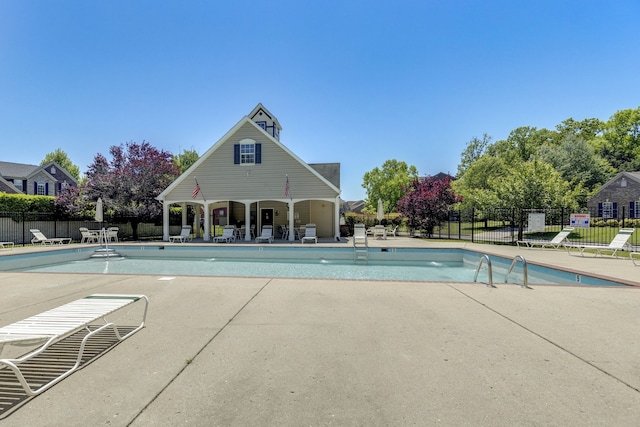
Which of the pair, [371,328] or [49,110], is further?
[49,110]

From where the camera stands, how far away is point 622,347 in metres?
3.52

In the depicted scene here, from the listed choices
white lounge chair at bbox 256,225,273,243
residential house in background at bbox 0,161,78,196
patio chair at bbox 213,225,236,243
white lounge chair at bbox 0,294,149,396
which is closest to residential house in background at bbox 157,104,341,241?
patio chair at bbox 213,225,236,243

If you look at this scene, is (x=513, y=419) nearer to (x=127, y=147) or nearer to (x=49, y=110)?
(x=127, y=147)

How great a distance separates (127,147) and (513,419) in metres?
24.7

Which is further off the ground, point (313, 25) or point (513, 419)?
point (313, 25)

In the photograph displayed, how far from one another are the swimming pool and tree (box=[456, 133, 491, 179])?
50.9 meters

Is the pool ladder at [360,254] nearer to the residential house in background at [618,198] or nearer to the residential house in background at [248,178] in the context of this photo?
the residential house in background at [248,178]

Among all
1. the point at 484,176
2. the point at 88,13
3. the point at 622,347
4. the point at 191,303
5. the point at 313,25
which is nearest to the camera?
the point at 622,347

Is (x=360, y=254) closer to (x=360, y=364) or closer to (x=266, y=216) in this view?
(x=266, y=216)

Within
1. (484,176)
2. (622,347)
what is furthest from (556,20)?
(484,176)

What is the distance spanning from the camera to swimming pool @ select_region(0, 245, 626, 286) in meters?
9.97

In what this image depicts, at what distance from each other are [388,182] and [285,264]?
126 feet

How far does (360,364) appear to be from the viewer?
3104 mm

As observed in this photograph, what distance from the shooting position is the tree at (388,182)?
47.6 m
